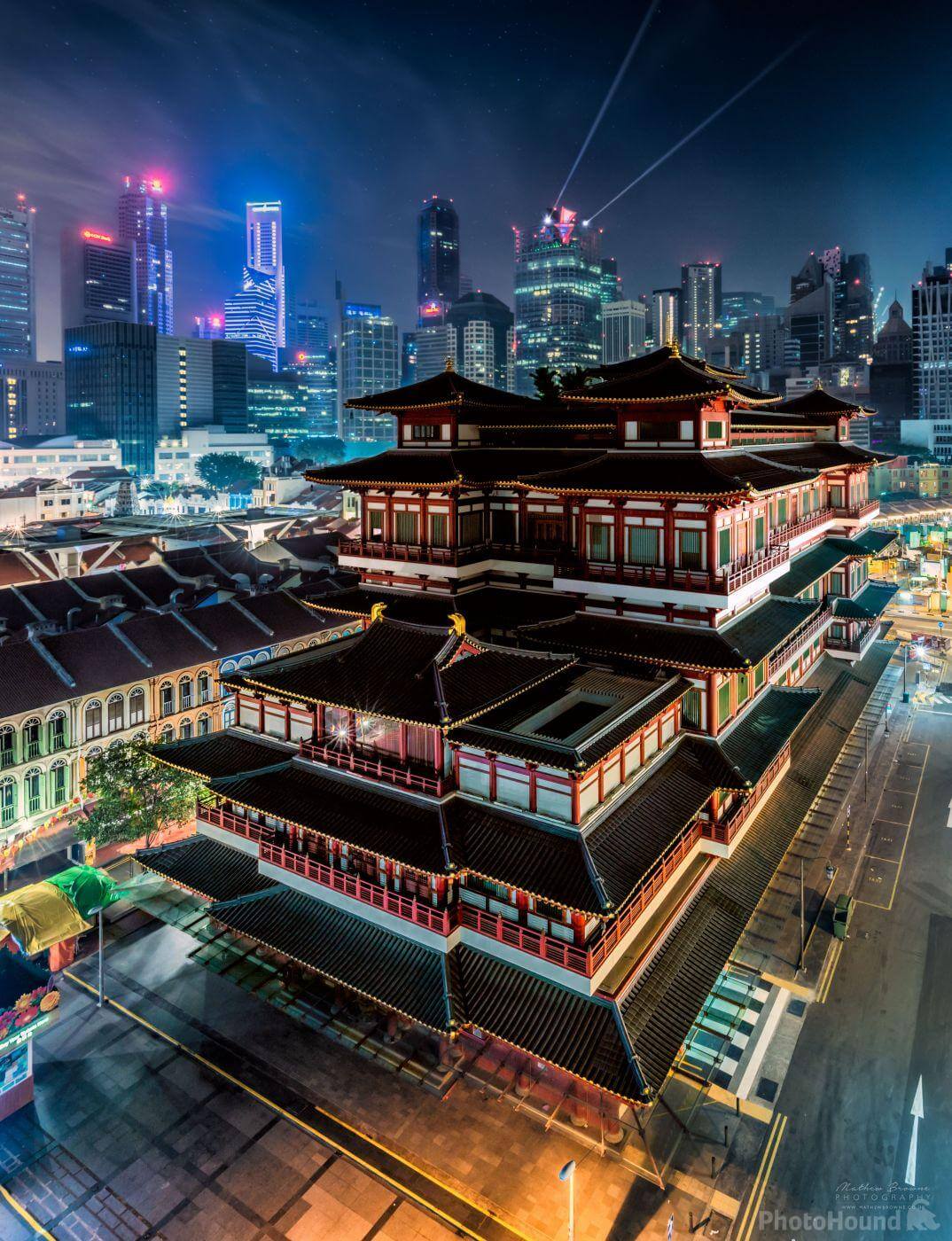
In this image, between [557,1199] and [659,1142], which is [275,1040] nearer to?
[557,1199]

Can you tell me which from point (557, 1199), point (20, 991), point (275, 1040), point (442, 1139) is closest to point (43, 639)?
point (20, 991)

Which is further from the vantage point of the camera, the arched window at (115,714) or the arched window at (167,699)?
the arched window at (167,699)

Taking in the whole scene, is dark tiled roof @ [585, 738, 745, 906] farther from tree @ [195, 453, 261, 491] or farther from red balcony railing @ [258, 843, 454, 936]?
tree @ [195, 453, 261, 491]

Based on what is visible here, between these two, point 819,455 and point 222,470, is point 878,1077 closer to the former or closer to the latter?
point 819,455

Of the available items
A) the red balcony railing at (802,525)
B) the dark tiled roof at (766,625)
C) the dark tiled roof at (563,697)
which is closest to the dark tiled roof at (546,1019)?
the dark tiled roof at (563,697)

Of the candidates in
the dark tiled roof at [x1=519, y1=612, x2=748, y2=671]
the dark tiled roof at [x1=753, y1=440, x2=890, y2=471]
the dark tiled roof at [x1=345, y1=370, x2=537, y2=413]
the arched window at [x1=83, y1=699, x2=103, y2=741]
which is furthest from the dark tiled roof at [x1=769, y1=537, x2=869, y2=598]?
the arched window at [x1=83, y1=699, x2=103, y2=741]

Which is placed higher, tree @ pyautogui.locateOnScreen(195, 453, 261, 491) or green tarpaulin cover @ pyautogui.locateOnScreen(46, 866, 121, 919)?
tree @ pyautogui.locateOnScreen(195, 453, 261, 491)

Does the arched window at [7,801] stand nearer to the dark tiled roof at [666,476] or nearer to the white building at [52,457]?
the dark tiled roof at [666,476]
